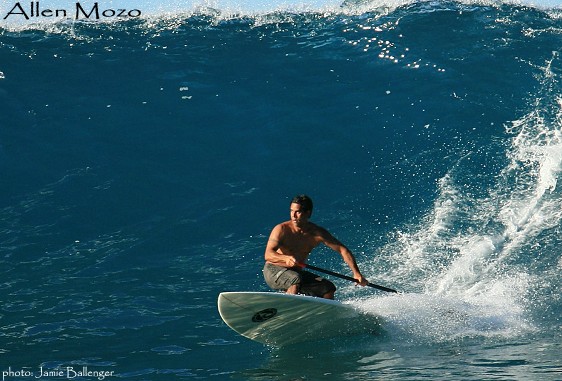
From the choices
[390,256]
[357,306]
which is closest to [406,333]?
[357,306]

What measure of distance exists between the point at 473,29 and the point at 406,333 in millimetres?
10857

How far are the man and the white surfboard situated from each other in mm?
287

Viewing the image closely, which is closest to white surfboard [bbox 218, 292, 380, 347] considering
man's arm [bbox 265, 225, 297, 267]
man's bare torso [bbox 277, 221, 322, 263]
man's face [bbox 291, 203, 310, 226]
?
man's arm [bbox 265, 225, 297, 267]

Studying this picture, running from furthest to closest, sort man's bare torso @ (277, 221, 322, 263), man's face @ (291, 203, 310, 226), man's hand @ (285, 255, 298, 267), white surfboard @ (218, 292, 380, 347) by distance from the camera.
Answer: man's bare torso @ (277, 221, 322, 263), man's face @ (291, 203, 310, 226), man's hand @ (285, 255, 298, 267), white surfboard @ (218, 292, 380, 347)

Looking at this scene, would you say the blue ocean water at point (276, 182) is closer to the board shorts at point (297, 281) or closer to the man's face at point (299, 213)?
the board shorts at point (297, 281)

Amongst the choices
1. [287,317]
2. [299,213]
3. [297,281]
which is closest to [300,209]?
[299,213]

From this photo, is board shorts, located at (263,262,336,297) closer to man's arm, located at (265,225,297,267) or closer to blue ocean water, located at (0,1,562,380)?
man's arm, located at (265,225,297,267)

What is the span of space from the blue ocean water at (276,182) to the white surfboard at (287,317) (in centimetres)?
19

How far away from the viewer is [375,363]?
7.64 m

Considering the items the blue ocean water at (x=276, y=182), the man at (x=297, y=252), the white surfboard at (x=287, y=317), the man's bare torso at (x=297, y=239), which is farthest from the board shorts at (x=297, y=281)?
the blue ocean water at (x=276, y=182)

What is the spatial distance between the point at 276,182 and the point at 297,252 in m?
5.21

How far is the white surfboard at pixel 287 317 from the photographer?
27.0 feet

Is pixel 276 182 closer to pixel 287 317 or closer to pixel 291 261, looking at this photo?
pixel 291 261

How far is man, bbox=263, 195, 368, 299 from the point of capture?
8.58 meters
